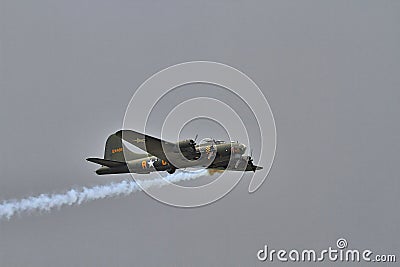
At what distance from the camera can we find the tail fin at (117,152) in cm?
6550

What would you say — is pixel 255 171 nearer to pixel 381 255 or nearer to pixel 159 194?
pixel 159 194

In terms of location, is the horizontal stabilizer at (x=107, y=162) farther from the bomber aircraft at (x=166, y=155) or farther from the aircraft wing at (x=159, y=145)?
the aircraft wing at (x=159, y=145)

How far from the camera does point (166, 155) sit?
62.7m

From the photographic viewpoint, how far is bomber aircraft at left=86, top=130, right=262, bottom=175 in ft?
202

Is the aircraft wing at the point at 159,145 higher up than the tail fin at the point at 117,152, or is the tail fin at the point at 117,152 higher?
the tail fin at the point at 117,152

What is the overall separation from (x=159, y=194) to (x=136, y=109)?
874 centimetres

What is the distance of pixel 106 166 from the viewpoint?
6450 cm

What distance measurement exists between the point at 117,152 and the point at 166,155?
514 centimetres

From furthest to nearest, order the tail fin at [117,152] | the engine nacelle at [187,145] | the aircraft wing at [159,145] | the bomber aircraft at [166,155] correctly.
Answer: the tail fin at [117,152] < the bomber aircraft at [166,155] < the aircraft wing at [159,145] < the engine nacelle at [187,145]

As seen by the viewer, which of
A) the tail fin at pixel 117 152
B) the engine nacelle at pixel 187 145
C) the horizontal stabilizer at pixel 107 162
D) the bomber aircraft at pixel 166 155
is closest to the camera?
the engine nacelle at pixel 187 145

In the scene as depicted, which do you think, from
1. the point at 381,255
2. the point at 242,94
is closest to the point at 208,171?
the point at 242,94

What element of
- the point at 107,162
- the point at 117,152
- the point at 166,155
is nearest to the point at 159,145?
the point at 166,155

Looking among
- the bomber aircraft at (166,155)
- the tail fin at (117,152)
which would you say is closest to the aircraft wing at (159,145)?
the bomber aircraft at (166,155)

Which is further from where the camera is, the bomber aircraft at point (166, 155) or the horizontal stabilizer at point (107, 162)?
the horizontal stabilizer at point (107, 162)
